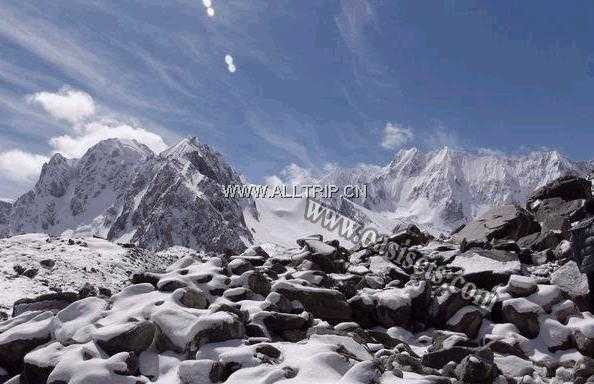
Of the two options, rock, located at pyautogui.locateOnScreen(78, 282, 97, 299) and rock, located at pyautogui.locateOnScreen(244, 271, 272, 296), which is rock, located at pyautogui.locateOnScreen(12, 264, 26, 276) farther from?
rock, located at pyautogui.locateOnScreen(244, 271, 272, 296)

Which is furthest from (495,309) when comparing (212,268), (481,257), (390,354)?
(212,268)

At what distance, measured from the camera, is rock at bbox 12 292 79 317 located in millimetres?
15633

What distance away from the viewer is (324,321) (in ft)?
50.5

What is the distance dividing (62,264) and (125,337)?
13532mm

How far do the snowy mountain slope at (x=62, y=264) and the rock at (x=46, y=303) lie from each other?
208 cm

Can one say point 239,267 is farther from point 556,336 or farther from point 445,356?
point 556,336

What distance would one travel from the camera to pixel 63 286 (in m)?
21.5

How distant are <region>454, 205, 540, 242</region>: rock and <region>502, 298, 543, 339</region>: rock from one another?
7.73 metres

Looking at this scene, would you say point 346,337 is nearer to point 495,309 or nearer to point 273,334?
point 273,334

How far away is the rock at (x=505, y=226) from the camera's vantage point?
996 inches

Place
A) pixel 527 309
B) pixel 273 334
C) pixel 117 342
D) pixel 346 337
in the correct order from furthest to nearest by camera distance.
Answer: pixel 527 309
pixel 273 334
pixel 346 337
pixel 117 342

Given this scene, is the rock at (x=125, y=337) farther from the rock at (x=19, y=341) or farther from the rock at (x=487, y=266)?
the rock at (x=487, y=266)

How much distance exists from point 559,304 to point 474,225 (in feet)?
37.7

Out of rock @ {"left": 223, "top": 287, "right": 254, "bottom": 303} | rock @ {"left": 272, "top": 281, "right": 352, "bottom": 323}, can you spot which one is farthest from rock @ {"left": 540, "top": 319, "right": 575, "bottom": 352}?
rock @ {"left": 223, "top": 287, "right": 254, "bottom": 303}
